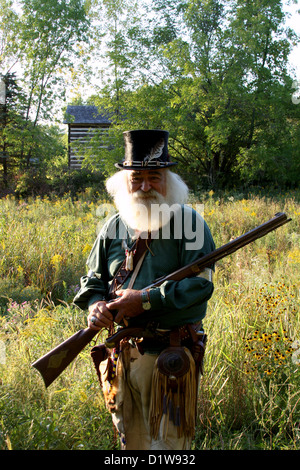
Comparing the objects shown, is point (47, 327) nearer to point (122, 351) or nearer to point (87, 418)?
point (87, 418)

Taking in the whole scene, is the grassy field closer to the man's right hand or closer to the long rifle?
the long rifle

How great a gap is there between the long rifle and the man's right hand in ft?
0.22

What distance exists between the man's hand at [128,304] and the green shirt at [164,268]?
0.08m

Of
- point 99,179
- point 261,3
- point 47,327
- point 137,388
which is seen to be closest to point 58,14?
point 99,179

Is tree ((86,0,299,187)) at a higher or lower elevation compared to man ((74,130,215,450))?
higher

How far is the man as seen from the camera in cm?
218

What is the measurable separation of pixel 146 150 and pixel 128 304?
911 millimetres

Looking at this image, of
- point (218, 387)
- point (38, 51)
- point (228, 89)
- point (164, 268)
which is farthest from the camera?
point (38, 51)

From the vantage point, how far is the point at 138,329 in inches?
89.2

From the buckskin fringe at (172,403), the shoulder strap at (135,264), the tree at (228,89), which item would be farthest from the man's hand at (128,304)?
the tree at (228,89)

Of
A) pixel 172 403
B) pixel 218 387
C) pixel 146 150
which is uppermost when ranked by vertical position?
pixel 146 150

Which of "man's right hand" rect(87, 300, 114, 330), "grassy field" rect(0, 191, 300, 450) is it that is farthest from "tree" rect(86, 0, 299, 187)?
"man's right hand" rect(87, 300, 114, 330)

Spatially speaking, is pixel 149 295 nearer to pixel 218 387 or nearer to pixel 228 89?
pixel 218 387

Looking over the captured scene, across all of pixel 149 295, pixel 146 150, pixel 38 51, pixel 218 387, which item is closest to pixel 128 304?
pixel 149 295
